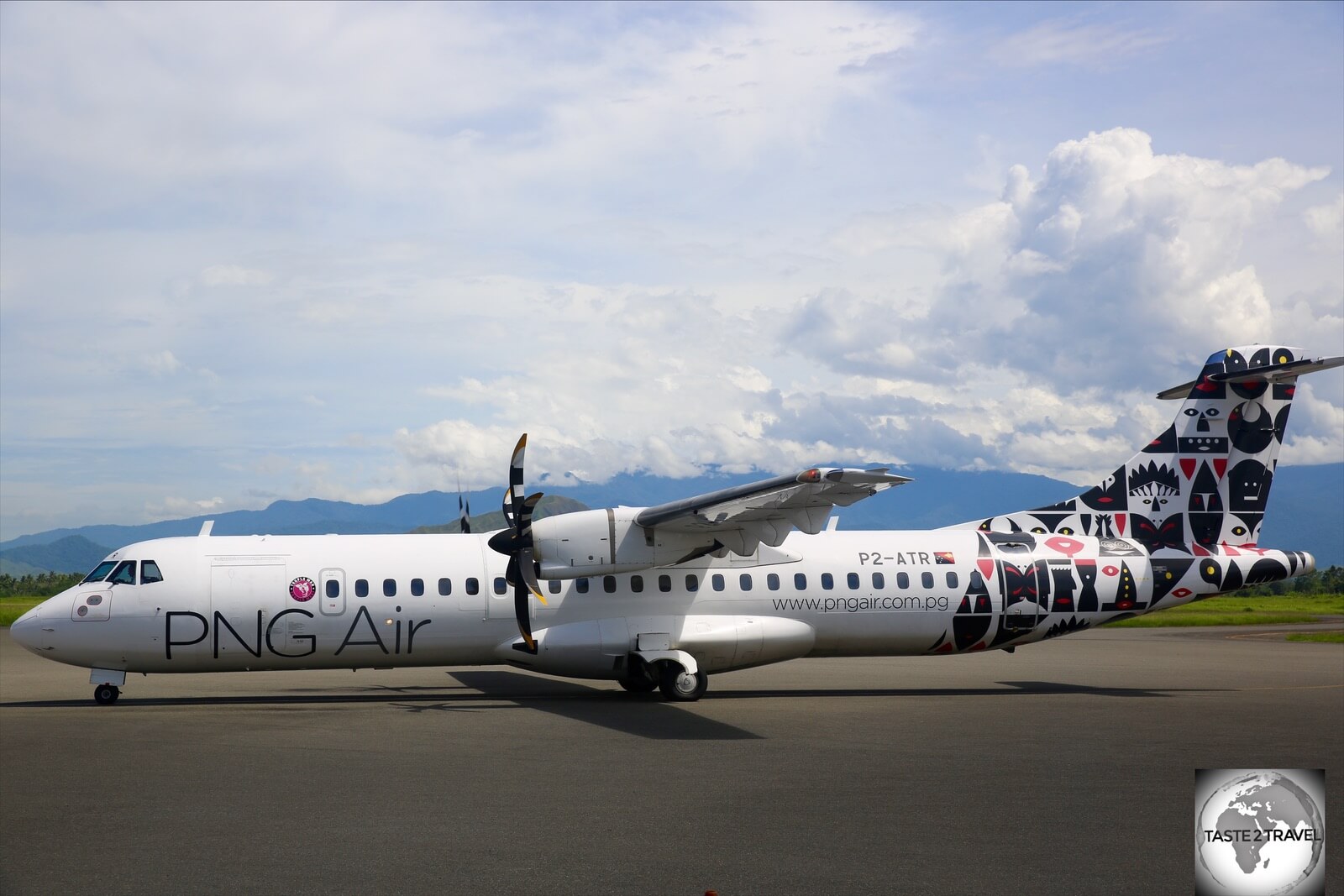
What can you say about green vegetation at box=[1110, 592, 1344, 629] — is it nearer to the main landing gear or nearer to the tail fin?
the tail fin

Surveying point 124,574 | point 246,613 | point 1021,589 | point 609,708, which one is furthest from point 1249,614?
point 124,574

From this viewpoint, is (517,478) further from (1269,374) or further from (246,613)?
(1269,374)

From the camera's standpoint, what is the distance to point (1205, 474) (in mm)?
23391

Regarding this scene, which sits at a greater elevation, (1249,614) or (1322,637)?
(1322,637)

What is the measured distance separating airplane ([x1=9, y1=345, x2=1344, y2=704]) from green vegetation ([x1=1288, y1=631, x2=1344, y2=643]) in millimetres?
19152

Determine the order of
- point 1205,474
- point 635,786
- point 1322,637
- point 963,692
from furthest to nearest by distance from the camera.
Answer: point 1322,637 < point 1205,474 < point 963,692 < point 635,786

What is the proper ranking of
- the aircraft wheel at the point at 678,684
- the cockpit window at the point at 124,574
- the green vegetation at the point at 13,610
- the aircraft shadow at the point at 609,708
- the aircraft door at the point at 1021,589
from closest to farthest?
the aircraft shadow at the point at 609,708 < the cockpit window at the point at 124,574 < the aircraft wheel at the point at 678,684 < the aircraft door at the point at 1021,589 < the green vegetation at the point at 13,610

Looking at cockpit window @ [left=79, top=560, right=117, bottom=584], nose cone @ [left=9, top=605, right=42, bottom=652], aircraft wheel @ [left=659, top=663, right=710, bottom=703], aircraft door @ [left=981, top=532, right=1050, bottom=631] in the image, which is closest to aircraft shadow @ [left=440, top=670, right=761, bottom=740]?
aircraft wheel @ [left=659, top=663, right=710, bottom=703]

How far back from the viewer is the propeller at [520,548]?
1909 centimetres

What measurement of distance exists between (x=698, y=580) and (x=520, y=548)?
3675 mm

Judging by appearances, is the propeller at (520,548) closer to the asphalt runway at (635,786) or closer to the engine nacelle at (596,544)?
the engine nacelle at (596,544)

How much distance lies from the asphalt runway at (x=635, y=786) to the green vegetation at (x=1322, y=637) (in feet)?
61.8

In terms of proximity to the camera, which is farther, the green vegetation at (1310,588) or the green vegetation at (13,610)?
the green vegetation at (1310,588)

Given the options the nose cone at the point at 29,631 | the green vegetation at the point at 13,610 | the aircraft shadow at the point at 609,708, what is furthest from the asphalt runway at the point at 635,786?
the green vegetation at the point at 13,610
